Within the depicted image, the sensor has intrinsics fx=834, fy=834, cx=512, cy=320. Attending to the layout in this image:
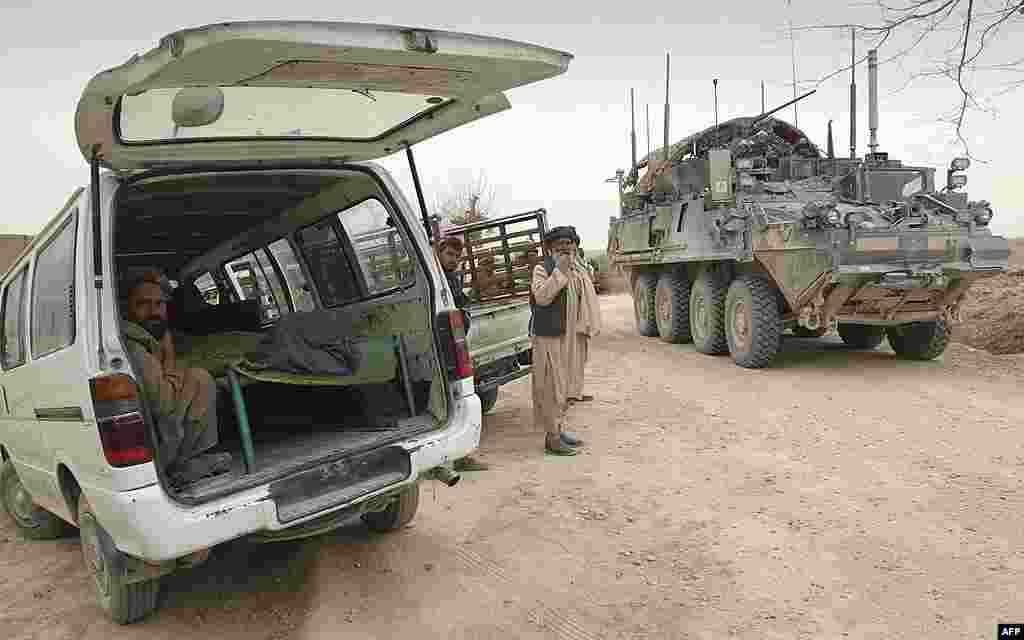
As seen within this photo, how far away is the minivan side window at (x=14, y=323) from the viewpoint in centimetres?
390

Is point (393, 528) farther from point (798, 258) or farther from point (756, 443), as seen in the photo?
point (798, 258)

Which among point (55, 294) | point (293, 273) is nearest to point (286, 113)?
point (55, 294)

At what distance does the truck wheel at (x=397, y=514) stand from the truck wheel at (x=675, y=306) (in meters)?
7.54

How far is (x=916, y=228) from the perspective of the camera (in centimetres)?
827

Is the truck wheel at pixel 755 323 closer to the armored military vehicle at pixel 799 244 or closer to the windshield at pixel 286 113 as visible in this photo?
the armored military vehicle at pixel 799 244

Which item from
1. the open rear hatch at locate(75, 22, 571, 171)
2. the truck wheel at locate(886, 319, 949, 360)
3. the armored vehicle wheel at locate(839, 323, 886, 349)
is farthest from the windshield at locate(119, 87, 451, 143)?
the armored vehicle wheel at locate(839, 323, 886, 349)

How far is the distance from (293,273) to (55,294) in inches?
67.6

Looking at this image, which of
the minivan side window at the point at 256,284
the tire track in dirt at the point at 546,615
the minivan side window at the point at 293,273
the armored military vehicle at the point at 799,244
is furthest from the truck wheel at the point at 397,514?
the armored military vehicle at the point at 799,244

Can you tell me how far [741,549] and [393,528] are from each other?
5.74 ft

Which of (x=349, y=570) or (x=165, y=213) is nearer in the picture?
(x=349, y=570)

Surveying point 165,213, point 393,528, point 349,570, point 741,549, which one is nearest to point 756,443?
point 741,549

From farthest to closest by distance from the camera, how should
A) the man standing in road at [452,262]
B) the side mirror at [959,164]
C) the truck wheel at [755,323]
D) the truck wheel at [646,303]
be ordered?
1. the truck wheel at [646,303]
2. the side mirror at [959,164]
3. the truck wheel at [755,323]
4. the man standing in road at [452,262]

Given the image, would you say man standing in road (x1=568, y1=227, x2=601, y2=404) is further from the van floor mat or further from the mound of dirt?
the mound of dirt

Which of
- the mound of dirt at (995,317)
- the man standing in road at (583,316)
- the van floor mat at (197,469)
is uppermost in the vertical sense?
the man standing in road at (583,316)
